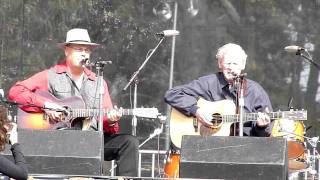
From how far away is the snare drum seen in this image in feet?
25.4

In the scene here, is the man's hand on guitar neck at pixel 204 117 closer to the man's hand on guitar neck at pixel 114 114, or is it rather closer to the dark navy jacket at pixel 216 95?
the dark navy jacket at pixel 216 95

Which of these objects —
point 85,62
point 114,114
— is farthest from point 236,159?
point 85,62

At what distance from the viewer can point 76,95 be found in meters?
7.07

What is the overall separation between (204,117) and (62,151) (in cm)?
141

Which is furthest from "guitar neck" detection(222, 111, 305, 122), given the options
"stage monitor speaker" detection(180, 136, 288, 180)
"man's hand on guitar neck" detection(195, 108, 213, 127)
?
"stage monitor speaker" detection(180, 136, 288, 180)

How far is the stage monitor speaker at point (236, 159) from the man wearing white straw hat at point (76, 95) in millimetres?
1285

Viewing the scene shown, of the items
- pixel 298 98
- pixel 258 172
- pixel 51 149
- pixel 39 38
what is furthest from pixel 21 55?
pixel 258 172

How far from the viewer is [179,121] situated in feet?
22.4

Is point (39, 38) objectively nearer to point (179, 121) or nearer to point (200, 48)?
point (200, 48)

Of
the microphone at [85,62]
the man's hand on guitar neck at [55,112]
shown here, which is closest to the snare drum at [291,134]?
the microphone at [85,62]

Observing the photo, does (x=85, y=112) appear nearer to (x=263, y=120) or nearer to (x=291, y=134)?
(x=263, y=120)

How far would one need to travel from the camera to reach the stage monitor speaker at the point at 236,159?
541 centimetres

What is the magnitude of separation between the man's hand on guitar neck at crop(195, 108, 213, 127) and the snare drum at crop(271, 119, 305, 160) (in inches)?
51.6

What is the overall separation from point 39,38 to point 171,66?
1.72 metres
